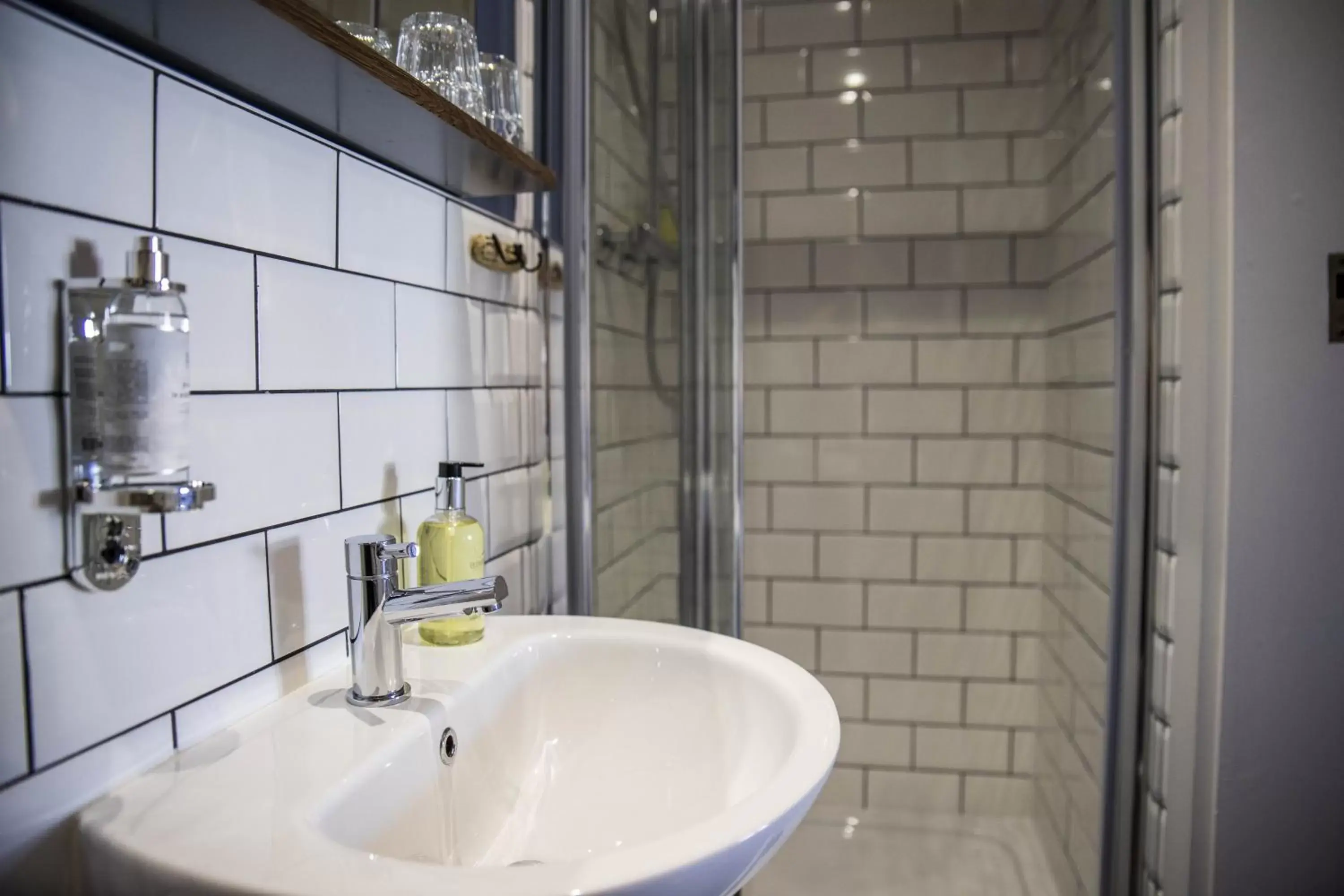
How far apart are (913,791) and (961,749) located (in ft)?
0.51

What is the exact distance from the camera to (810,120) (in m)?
2.06

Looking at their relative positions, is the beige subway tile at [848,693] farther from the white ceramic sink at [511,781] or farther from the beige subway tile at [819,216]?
the white ceramic sink at [511,781]

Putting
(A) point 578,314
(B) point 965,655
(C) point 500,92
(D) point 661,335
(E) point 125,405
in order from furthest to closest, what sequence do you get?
(B) point 965,655 → (D) point 661,335 → (A) point 578,314 → (C) point 500,92 → (E) point 125,405

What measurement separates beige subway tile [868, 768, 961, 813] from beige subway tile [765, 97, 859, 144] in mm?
1523

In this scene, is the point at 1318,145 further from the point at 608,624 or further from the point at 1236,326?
the point at 608,624

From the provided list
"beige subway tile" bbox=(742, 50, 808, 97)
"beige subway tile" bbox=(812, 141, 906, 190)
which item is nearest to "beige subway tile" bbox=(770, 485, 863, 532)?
"beige subway tile" bbox=(812, 141, 906, 190)

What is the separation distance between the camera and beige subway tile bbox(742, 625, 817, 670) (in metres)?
2.14

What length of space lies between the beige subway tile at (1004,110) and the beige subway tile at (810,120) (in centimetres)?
26

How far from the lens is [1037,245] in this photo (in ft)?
6.56

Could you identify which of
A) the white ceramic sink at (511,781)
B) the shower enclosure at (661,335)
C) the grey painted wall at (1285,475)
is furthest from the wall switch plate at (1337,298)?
the white ceramic sink at (511,781)

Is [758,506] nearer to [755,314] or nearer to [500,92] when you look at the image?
[755,314]

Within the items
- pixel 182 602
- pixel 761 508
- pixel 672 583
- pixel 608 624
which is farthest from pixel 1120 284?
pixel 182 602

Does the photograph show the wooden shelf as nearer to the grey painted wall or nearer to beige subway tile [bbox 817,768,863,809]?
the grey painted wall

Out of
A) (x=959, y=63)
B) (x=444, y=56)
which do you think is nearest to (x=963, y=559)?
(x=959, y=63)
